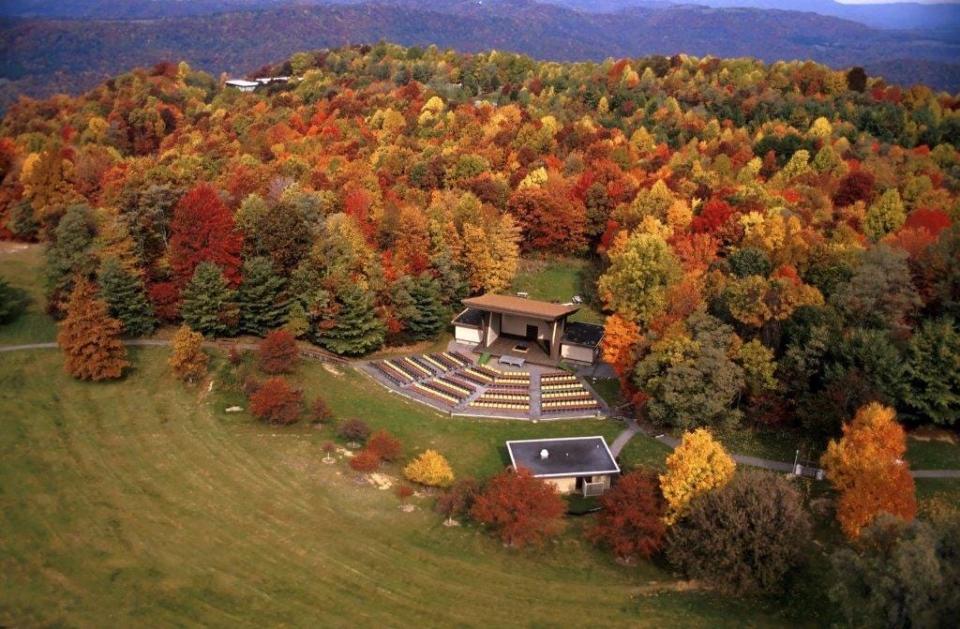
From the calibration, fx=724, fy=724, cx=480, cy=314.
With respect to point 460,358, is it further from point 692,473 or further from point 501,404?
point 692,473

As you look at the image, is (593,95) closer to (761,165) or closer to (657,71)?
(657,71)

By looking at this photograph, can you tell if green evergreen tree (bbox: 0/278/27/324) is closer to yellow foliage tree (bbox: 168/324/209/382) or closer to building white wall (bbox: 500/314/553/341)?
yellow foliage tree (bbox: 168/324/209/382)

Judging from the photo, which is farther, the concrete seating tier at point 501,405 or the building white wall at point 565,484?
the concrete seating tier at point 501,405

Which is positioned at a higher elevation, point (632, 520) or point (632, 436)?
point (632, 520)

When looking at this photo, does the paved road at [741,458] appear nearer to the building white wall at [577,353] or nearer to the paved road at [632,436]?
the paved road at [632,436]

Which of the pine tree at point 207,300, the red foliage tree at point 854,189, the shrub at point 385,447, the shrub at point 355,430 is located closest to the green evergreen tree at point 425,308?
the pine tree at point 207,300

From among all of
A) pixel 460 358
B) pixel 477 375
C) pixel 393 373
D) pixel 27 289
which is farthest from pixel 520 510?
pixel 27 289

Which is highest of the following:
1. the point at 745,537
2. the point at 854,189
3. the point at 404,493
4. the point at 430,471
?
the point at 854,189

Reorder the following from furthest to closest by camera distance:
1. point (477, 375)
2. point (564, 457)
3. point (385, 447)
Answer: point (477, 375)
point (385, 447)
point (564, 457)
